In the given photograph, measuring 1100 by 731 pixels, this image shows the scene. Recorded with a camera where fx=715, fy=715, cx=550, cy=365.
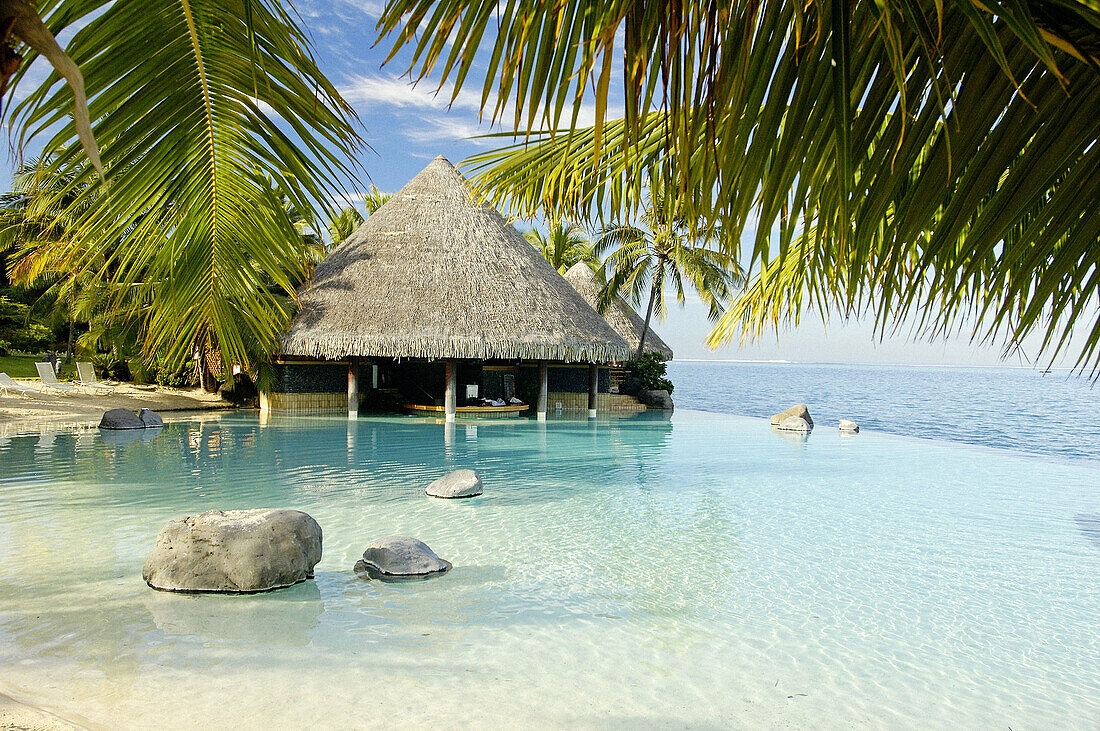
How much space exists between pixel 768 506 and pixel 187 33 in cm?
695

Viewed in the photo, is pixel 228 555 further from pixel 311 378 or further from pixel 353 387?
pixel 311 378

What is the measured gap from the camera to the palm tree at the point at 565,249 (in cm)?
2420

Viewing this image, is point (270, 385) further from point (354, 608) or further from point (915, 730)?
point (915, 730)

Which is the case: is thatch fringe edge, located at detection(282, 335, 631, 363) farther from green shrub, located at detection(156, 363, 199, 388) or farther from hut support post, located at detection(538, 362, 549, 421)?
green shrub, located at detection(156, 363, 199, 388)

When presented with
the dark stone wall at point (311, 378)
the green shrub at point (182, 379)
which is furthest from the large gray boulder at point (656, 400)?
the green shrub at point (182, 379)

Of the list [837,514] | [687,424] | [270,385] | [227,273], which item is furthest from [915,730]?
[270,385]

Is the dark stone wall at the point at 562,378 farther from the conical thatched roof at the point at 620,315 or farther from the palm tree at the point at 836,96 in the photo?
the palm tree at the point at 836,96

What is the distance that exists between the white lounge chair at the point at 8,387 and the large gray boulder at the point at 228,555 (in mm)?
11718

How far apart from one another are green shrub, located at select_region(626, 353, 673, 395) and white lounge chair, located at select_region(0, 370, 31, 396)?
548 inches

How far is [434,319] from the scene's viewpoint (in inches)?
549

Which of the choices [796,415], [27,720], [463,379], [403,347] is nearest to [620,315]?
[463,379]

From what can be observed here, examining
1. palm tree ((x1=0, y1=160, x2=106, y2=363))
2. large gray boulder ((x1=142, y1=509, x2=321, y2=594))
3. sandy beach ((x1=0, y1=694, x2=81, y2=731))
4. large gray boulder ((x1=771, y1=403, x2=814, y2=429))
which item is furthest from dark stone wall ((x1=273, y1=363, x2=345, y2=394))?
sandy beach ((x1=0, y1=694, x2=81, y2=731))

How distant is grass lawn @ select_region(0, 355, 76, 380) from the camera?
65.1 ft

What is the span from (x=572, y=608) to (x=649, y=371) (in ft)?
52.2
